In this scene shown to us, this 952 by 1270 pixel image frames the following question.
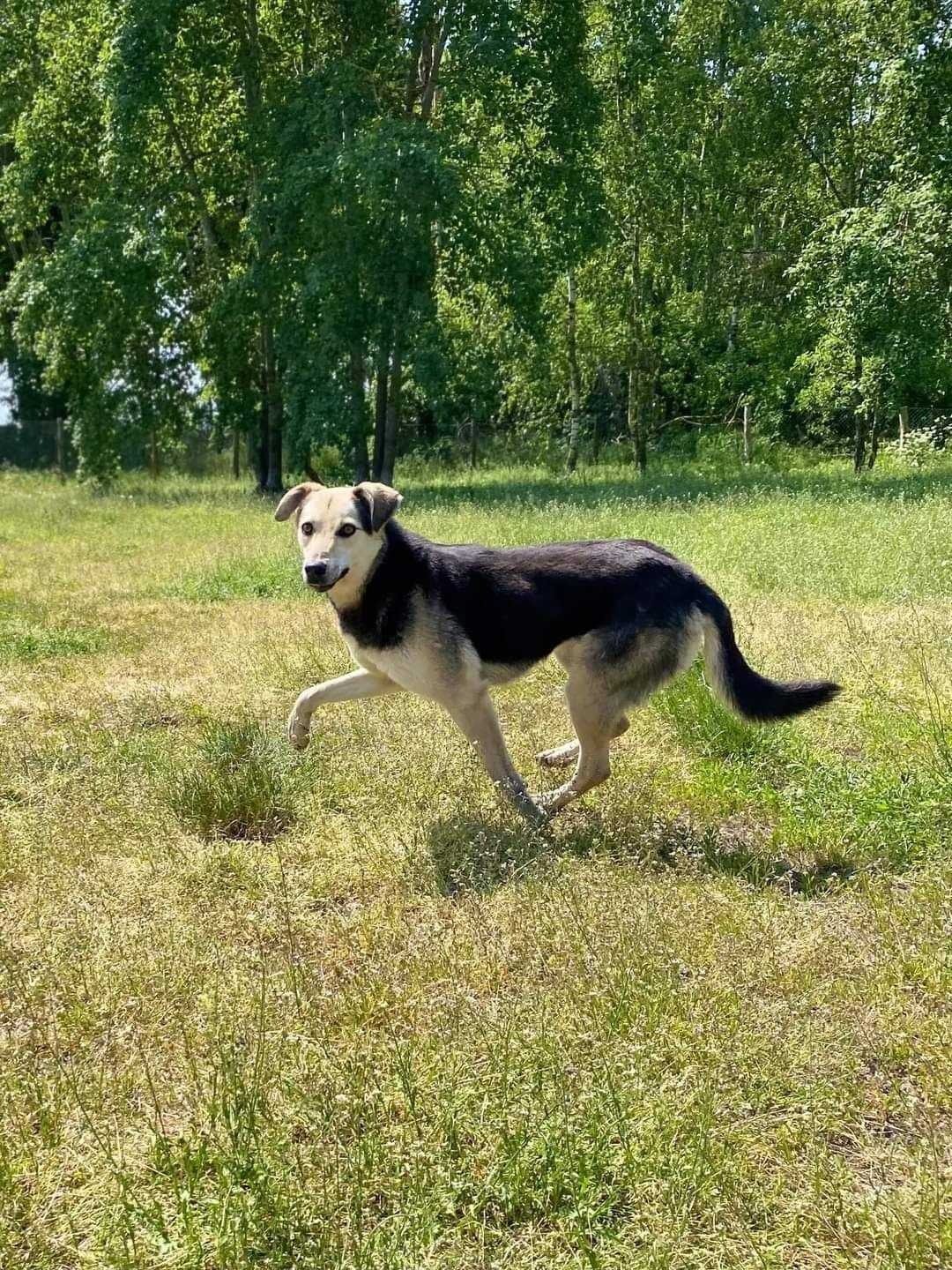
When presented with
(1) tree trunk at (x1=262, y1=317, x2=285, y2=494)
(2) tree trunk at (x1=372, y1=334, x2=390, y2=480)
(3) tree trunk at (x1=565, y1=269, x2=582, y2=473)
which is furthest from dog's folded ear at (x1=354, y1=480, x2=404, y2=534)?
(3) tree trunk at (x1=565, y1=269, x2=582, y2=473)

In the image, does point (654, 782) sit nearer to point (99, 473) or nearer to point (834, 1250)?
point (834, 1250)

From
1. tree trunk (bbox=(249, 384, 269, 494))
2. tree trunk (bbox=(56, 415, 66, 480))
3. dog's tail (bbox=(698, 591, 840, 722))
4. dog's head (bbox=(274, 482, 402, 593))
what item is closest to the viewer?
dog's tail (bbox=(698, 591, 840, 722))

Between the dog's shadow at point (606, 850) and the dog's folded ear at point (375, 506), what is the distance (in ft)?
4.98

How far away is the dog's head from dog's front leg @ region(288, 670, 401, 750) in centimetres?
59

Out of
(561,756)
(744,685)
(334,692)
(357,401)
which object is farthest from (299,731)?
(357,401)

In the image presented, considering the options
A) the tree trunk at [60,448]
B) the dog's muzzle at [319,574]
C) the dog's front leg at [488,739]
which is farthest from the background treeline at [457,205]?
the dog's front leg at [488,739]

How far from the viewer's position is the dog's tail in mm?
4820

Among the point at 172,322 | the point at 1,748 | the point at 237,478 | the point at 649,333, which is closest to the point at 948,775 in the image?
the point at 1,748

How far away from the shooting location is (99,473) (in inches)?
1039

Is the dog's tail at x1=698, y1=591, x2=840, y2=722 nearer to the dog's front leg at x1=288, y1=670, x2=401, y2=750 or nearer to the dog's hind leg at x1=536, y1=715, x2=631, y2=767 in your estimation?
the dog's hind leg at x1=536, y1=715, x2=631, y2=767

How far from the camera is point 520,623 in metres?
5.20

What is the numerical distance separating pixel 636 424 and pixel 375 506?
1074 inches

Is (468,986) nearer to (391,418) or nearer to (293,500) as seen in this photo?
(293,500)

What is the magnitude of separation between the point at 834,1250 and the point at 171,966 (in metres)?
2.29
